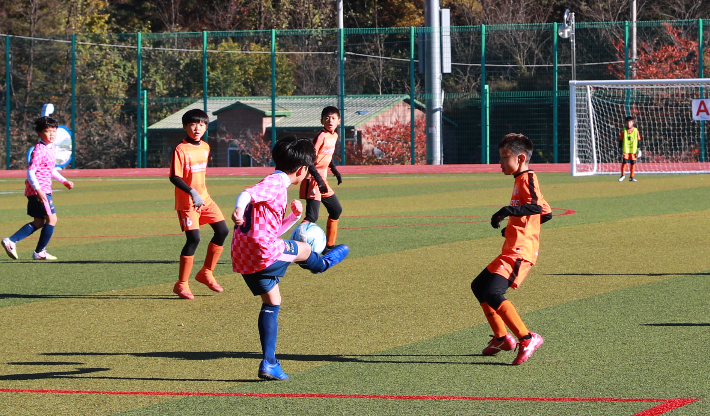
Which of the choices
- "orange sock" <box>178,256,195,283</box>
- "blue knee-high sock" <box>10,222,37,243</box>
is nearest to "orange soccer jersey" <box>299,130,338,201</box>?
"orange sock" <box>178,256,195,283</box>

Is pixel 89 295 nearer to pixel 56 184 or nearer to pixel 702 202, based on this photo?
pixel 702 202

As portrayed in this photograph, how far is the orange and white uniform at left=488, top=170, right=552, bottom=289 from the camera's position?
21.2ft

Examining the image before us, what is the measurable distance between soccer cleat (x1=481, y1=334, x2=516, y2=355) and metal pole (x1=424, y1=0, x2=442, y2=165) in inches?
1164

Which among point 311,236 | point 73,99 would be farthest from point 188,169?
point 73,99

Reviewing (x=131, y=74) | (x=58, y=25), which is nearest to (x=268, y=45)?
(x=131, y=74)

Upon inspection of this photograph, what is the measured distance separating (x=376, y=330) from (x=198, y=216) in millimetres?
2841

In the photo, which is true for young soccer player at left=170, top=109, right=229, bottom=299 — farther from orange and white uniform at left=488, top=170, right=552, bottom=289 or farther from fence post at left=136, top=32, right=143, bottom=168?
fence post at left=136, top=32, right=143, bottom=168

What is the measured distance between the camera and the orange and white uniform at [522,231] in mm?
6477

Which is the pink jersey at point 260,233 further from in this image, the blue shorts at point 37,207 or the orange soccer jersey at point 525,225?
the blue shorts at point 37,207

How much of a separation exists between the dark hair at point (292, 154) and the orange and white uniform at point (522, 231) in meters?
1.34

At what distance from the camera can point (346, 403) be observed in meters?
5.50

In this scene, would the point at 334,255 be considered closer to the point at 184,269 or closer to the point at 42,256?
the point at 184,269

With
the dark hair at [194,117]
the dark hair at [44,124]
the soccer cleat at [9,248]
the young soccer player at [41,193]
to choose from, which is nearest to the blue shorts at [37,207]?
the young soccer player at [41,193]

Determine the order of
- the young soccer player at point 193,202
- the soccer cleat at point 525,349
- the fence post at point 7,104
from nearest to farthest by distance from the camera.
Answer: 1. the soccer cleat at point 525,349
2. the young soccer player at point 193,202
3. the fence post at point 7,104
